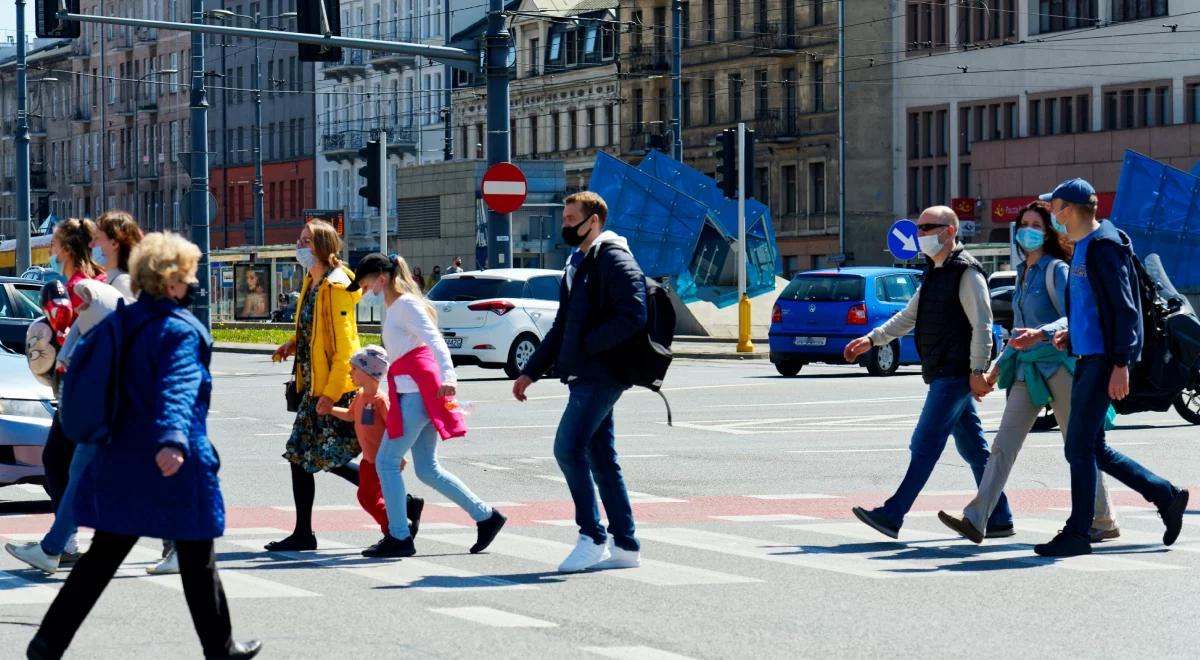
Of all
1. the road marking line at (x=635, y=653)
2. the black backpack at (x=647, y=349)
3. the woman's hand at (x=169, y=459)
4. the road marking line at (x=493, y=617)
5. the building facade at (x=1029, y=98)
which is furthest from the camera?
the building facade at (x=1029, y=98)

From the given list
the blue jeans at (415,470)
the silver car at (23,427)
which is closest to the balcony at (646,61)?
the silver car at (23,427)

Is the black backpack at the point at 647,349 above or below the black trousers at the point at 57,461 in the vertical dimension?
above

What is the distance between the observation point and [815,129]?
81.1 m

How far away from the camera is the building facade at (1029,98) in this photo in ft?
228

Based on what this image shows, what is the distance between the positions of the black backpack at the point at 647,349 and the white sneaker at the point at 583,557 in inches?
30.3

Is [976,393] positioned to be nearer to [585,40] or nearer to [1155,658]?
[1155,658]

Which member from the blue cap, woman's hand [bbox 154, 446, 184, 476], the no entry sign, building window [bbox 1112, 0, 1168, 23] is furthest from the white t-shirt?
building window [bbox 1112, 0, 1168, 23]

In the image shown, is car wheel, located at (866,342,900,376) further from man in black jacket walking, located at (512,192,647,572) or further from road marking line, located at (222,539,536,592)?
man in black jacket walking, located at (512,192,647,572)

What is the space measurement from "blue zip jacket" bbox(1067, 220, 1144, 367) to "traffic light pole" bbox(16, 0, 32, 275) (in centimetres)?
4840

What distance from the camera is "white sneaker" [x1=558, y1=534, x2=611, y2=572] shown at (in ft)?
36.3

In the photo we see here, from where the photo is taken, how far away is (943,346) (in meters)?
11.9

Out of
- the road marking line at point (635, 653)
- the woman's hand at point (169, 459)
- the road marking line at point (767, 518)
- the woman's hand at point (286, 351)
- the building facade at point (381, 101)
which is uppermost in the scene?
the building facade at point (381, 101)

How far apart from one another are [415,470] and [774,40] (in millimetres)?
71365

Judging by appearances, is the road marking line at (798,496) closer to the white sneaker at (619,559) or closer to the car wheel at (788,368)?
the white sneaker at (619,559)
